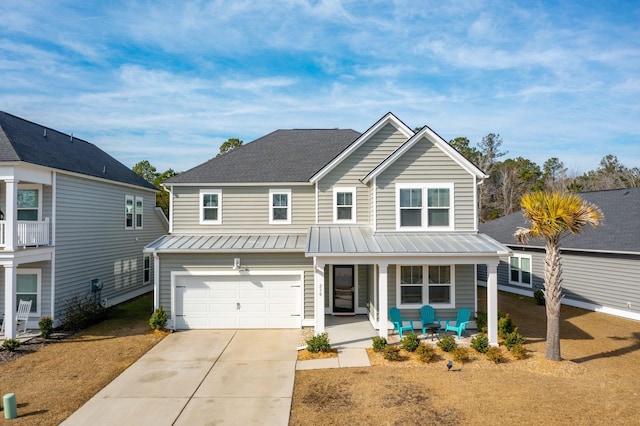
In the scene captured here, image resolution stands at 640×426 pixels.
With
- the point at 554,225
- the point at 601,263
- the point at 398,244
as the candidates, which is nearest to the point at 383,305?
the point at 398,244

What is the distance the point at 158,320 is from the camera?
48.7 ft

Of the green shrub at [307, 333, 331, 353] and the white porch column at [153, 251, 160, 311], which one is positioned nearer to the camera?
the green shrub at [307, 333, 331, 353]

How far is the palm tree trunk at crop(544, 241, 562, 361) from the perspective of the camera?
37.0 ft

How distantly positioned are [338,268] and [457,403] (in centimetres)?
883

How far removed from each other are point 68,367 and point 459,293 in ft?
42.8

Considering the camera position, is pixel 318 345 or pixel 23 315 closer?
pixel 318 345

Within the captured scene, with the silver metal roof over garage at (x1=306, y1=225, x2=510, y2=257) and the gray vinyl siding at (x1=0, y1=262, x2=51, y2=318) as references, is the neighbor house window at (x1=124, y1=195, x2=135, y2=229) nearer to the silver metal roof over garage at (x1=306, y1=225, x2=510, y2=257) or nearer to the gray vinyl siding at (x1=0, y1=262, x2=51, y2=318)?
the gray vinyl siding at (x1=0, y1=262, x2=51, y2=318)

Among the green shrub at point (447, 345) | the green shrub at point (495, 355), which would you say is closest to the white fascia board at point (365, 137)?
the green shrub at point (447, 345)

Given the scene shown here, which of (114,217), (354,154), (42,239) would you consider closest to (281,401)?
(354,154)

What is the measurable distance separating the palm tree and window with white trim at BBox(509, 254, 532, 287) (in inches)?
→ 407

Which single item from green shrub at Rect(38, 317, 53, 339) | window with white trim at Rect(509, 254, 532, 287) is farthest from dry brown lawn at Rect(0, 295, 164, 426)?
window with white trim at Rect(509, 254, 532, 287)

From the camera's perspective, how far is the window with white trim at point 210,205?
17.8 metres

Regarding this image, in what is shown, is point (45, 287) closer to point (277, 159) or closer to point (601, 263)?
point (277, 159)

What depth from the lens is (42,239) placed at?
Answer: 586 inches
